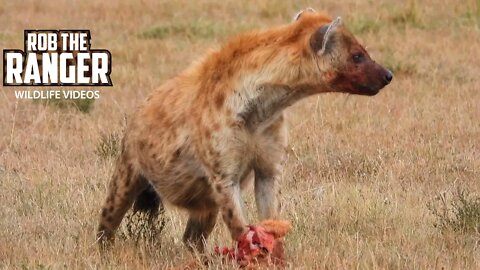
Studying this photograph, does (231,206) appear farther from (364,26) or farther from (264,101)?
(364,26)

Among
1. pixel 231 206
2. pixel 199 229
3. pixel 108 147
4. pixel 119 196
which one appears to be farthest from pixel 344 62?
pixel 108 147

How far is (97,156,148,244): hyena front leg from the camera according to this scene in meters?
5.42

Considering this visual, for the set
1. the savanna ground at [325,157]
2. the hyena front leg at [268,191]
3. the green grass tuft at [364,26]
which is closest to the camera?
the hyena front leg at [268,191]

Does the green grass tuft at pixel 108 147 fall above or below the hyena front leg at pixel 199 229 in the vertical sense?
above

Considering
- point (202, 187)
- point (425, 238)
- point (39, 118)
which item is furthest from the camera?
point (39, 118)

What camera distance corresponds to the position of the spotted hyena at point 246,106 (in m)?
4.70

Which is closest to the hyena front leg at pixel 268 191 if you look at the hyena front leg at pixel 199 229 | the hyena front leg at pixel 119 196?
the hyena front leg at pixel 199 229

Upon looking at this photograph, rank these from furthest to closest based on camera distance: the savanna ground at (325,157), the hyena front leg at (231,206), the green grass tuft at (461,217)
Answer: the green grass tuft at (461,217), the savanna ground at (325,157), the hyena front leg at (231,206)

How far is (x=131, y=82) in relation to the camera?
10922 millimetres

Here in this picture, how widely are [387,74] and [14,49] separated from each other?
26.9 feet

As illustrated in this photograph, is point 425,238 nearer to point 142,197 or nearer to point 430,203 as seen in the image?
point 430,203

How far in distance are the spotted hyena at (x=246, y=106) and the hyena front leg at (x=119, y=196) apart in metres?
0.24

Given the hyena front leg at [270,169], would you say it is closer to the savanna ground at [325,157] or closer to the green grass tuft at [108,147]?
the savanna ground at [325,157]

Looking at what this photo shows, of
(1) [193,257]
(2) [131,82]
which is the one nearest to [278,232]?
(1) [193,257]
